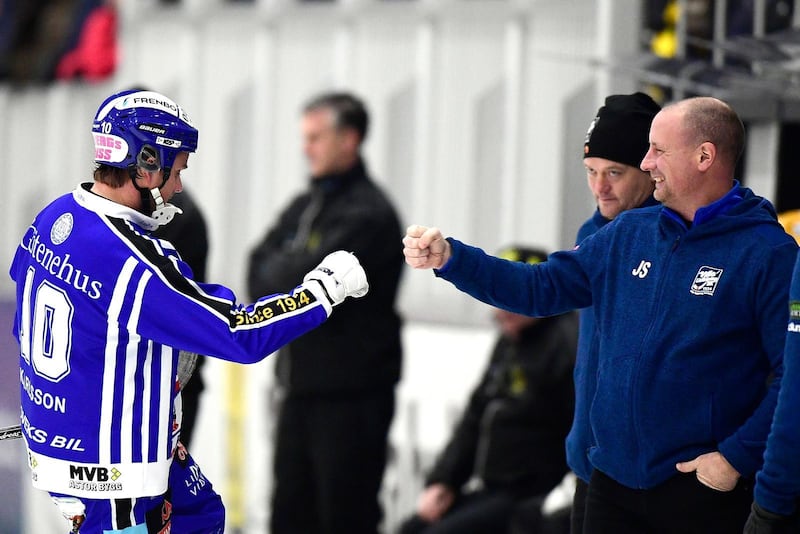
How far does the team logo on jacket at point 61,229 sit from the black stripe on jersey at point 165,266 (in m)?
0.11

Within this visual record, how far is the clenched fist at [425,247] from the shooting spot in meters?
3.43

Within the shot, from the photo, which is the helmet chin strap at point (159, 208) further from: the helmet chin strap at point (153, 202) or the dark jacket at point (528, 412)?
the dark jacket at point (528, 412)

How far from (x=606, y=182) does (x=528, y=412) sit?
1.87 meters

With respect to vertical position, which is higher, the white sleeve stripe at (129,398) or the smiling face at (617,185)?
the smiling face at (617,185)

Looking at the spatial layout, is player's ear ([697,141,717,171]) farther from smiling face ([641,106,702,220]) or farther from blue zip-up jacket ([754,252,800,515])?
blue zip-up jacket ([754,252,800,515])

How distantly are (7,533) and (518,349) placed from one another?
13.2 feet

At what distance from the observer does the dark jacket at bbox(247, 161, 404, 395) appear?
5641 millimetres

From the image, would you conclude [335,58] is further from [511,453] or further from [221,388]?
[511,453]

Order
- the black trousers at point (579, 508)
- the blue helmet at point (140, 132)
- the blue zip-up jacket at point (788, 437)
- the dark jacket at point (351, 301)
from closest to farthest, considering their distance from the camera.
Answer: the blue zip-up jacket at point (788, 437) → the blue helmet at point (140, 132) → the black trousers at point (579, 508) → the dark jacket at point (351, 301)

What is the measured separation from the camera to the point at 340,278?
3.56 m

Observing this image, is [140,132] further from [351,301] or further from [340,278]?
[351,301]

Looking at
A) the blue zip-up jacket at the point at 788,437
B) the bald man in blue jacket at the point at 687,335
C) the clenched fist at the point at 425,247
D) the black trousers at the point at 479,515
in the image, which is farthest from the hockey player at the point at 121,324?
the black trousers at the point at 479,515

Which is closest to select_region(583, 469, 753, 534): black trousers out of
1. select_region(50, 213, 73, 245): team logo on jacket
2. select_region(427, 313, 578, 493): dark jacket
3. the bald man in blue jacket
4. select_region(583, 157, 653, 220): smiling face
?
the bald man in blue jacket

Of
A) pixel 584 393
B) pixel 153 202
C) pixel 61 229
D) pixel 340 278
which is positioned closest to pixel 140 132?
pixel 153 202
